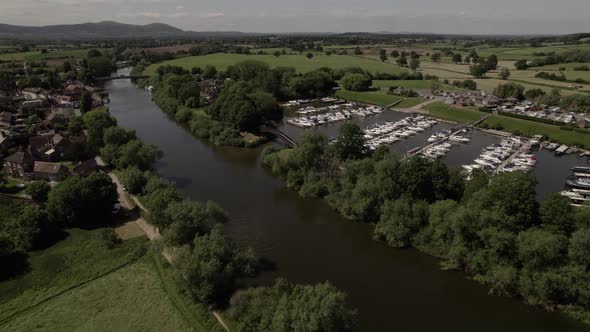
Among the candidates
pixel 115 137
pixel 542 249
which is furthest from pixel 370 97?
pixel 542 249

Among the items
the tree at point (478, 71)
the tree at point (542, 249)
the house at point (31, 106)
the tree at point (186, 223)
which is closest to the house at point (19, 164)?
the tree at point (186, 223)

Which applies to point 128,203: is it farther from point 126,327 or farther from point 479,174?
point 479,174

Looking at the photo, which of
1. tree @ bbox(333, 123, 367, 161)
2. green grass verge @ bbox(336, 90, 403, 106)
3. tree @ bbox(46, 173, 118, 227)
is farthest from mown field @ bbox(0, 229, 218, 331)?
green grass verge @ bbox(336, 90, 403, 106)

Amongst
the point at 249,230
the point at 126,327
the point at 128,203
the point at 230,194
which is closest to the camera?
the point at 126,327

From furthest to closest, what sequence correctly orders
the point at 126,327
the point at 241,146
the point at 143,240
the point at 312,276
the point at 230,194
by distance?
the point at 241,146 < the point at 230,194 < the point at 143,240 < the point at 312,276 < the point at 126,327

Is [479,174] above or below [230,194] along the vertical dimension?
above

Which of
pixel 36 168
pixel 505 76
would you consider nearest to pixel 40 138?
pixel 36 168
